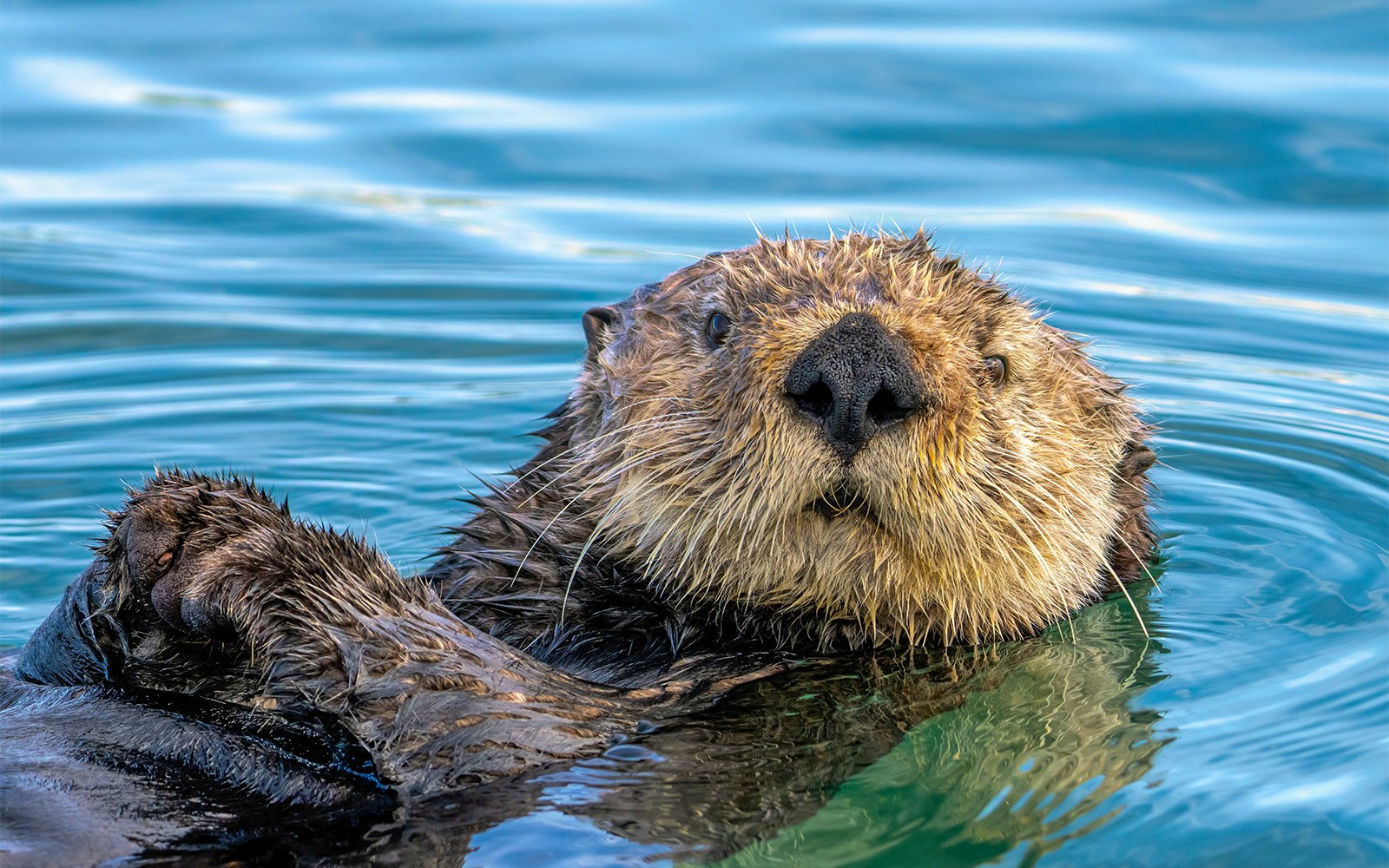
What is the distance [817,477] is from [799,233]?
4.05 metres

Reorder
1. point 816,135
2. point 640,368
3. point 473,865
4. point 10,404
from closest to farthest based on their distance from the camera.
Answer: point 473,865
point 640,368
point 10,404
point 816,135

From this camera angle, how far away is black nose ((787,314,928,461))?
3.46 meters

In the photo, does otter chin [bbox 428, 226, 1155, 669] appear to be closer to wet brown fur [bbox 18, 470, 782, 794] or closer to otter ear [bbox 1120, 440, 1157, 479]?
otter ear [bbox 1120, 440, 1157, 479]

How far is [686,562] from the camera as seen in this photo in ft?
13.1

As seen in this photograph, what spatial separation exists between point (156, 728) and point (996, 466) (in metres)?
2.00

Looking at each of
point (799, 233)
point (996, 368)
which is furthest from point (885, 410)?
point (799, 233)

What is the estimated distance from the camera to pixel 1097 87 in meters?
10.8

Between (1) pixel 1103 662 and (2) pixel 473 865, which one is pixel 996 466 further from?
(2) pixel 473 865

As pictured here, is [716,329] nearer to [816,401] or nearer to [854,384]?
[816,401]

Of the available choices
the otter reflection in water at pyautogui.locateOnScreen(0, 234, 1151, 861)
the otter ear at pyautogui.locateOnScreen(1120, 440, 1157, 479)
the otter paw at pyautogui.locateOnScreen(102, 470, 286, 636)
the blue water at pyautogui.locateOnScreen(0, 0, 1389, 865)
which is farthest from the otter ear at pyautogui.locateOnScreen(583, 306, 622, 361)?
the otter ear at pyautogui.locateOnScreen(1120, 440, 1157, 479)

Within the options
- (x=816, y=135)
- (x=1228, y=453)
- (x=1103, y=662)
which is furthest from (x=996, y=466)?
(x=816, y=135)

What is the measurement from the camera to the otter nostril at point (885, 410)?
3.51m

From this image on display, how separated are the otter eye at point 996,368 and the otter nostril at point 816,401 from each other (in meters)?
0.63

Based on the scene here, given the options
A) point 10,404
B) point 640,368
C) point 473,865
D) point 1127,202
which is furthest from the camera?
point 1127,202
